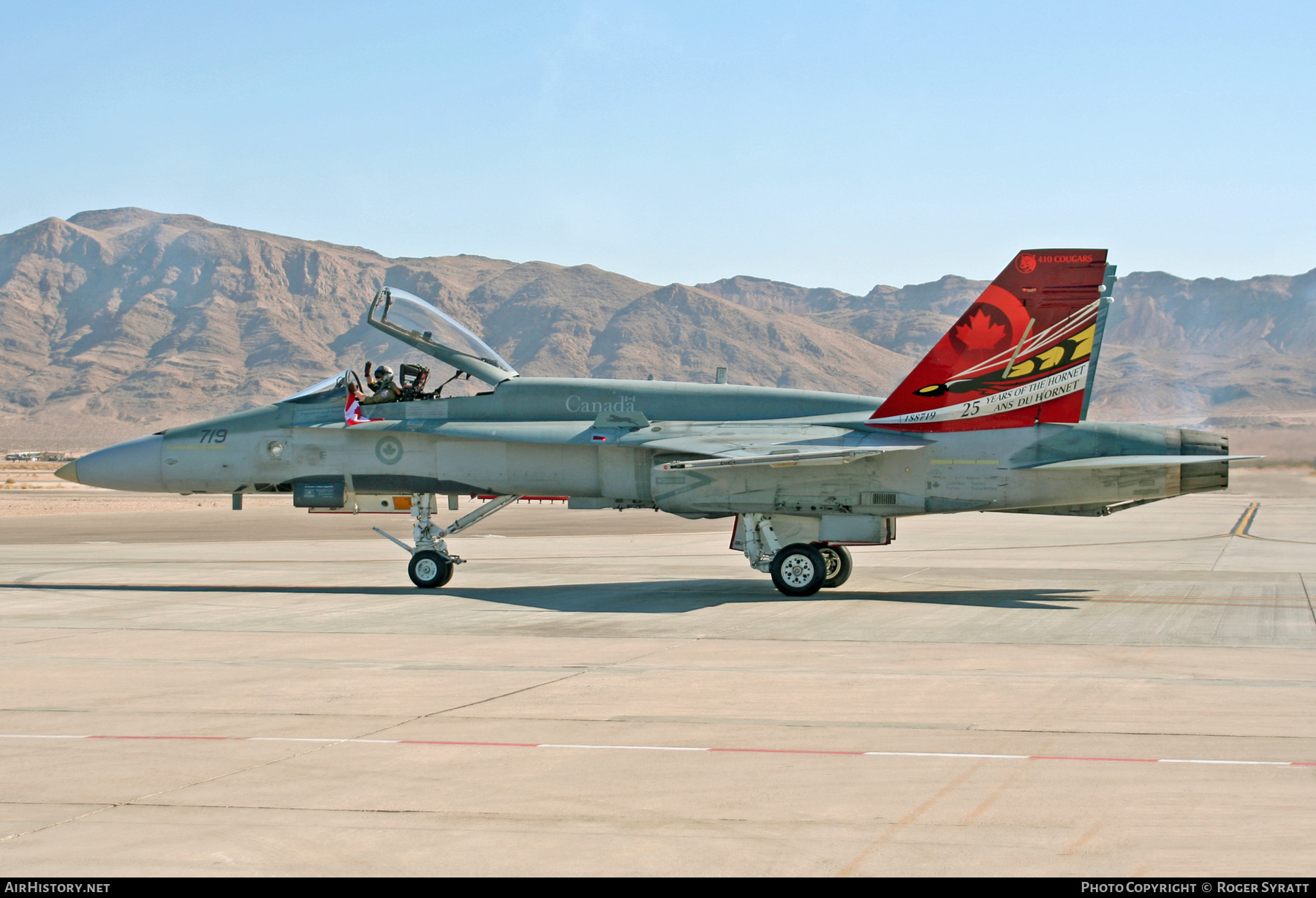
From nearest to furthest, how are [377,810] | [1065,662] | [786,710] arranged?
[377,810] < [786,710] < [1065,662]

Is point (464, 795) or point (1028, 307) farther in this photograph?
point (1028, 307)

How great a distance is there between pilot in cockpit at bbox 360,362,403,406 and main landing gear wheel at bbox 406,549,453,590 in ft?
8.28

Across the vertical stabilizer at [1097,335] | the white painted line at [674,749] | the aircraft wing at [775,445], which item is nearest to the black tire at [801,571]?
the aircraft wing at [775,445]

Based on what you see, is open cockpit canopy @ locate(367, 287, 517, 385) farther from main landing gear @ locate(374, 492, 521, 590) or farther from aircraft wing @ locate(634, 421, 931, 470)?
aircraft wing @ locate(634, 421, 931, 470)

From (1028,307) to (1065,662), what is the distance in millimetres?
6744

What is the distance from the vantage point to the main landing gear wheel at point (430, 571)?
Result: 17.7 m

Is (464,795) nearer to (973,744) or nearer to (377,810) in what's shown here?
(377,810)

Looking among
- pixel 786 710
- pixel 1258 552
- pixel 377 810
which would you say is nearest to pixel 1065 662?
pixel 786 710

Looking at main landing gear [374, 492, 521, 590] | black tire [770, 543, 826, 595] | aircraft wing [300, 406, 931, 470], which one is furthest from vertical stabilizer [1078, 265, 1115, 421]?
main landing gear [374, 492, 521, 590]

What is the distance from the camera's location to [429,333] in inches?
709

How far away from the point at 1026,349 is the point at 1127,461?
2.01 meters

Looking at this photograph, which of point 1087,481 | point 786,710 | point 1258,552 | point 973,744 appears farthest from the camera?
point 1258,552

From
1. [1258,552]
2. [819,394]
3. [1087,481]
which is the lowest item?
[1258,552]
